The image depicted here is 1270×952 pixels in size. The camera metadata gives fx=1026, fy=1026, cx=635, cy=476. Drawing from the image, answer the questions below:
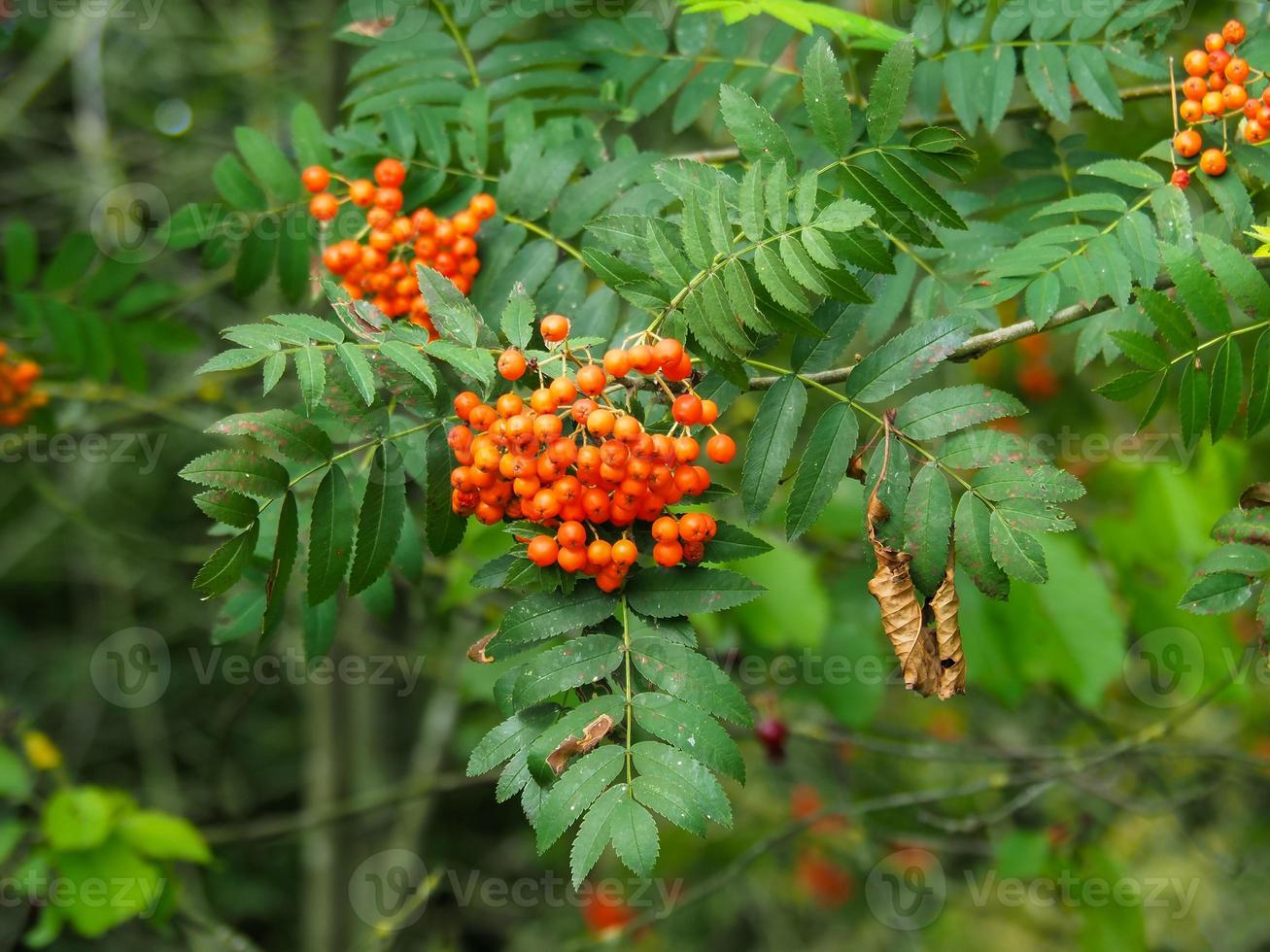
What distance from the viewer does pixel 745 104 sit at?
5.98 feet

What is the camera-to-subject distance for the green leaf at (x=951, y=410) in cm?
170

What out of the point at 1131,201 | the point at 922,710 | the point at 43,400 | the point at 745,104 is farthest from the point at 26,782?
the point at 922,710

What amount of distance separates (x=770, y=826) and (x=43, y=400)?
436cm

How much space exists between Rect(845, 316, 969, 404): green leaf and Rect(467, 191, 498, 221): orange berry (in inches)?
34.8

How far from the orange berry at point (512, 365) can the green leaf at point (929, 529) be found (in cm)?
68

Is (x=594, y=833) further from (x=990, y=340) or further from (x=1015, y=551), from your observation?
(x=990, y=340)

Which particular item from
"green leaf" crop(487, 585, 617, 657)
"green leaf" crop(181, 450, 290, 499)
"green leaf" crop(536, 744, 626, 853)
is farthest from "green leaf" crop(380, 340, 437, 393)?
"green leaf" crop(536, 744, 626, 853)

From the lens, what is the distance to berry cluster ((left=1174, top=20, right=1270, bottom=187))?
2025 millimetres

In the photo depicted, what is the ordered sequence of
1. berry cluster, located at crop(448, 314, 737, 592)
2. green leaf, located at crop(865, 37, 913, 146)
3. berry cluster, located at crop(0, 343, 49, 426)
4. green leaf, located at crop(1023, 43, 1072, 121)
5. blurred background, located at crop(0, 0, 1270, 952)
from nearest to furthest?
berry cluster, located at crop(448, 314, 737, 592), green leaf, located at crop(865, 37, 913, 146), green leaf, located at crop(1023, 43, 1072, 121), berry cluster, located at crop(0, 343, 49, 426), blurred background, located at crop(0, 0, 1270, 952)

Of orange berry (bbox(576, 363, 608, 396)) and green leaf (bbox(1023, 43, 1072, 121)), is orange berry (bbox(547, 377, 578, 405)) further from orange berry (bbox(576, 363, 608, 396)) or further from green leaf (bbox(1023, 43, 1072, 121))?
green leaf (bbox(1023, 43, 1072, 121))

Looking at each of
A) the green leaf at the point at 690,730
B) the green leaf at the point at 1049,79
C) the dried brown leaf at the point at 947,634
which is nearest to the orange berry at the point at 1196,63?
the green leaf at the point at 1049,79

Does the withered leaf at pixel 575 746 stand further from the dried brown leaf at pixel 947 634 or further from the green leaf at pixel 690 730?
the dried brown leaf at pixel 947 634

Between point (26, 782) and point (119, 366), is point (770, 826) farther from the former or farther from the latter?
point (119, 366)

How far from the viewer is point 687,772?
1.56 meters
